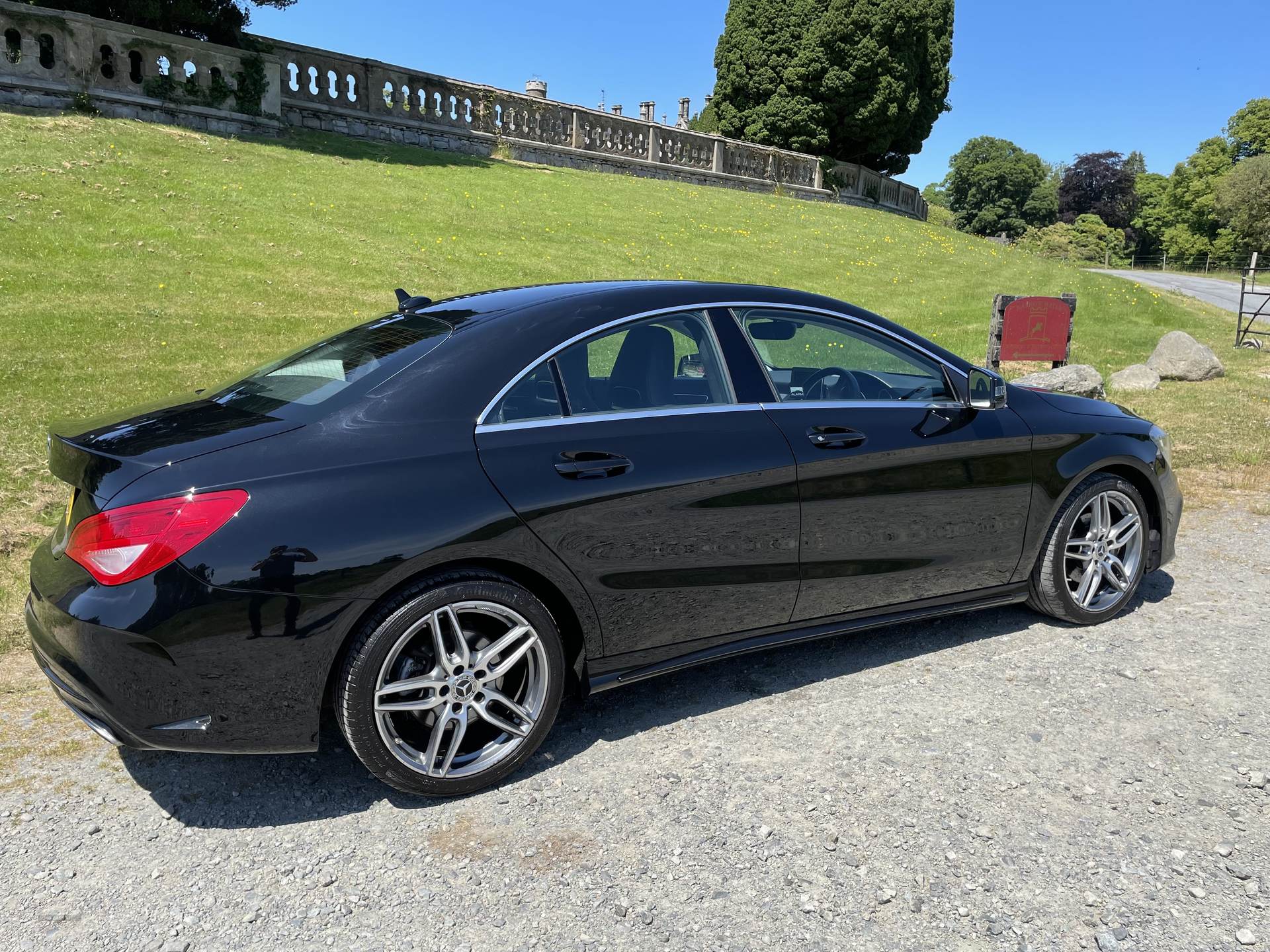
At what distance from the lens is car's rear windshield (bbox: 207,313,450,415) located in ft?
10.5

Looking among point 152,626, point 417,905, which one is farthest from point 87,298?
point 417,905

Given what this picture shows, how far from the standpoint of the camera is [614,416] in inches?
132

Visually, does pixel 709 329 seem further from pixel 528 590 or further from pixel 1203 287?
pixel 1203 287

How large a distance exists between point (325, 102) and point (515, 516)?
22226 millimetres

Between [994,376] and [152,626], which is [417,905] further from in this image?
[994,376]

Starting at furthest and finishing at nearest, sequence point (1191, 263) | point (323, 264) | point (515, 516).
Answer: point (1191, 263) < point (323, 264) < point (515, 516)

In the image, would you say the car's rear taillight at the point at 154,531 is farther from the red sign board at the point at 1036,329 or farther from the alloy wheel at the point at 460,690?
the red sign board at the point at 1036,329

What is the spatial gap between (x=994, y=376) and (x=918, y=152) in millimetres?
43284

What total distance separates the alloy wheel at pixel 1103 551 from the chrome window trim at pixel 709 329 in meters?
0.98

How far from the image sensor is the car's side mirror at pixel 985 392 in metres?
4.10

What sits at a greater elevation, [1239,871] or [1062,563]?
[1062,563]

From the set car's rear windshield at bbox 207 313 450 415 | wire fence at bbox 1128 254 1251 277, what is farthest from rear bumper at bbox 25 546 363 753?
wire fence at bbox 1128 254 1251 277

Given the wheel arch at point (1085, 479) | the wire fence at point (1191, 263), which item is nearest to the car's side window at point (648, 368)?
the wheel arch at point (1085, 479)

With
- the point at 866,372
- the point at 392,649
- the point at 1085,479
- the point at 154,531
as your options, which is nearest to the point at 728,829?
the point at 392,649
